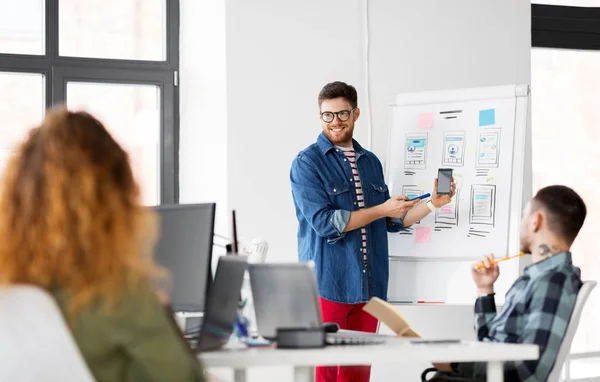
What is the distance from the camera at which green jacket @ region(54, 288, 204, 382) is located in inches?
59.2

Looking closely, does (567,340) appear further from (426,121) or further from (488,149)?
(426,121)

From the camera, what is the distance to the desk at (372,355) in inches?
78.7

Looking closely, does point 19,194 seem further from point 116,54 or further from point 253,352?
point 116,54

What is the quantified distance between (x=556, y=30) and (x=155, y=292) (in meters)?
4.18

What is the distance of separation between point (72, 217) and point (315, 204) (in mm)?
2195

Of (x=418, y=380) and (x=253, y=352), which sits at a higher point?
(x=253, y=352)

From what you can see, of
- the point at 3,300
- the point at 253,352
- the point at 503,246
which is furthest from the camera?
the point at 503,246

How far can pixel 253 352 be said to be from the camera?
2.04 metres

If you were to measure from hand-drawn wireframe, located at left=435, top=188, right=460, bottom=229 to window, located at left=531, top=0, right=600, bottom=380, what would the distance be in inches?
49.0

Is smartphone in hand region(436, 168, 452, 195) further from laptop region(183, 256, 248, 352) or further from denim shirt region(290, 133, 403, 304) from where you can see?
laptop region(183, 256, 248, 352)

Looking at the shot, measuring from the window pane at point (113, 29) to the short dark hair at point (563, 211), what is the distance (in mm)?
2754

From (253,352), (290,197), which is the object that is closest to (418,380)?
(290,197)

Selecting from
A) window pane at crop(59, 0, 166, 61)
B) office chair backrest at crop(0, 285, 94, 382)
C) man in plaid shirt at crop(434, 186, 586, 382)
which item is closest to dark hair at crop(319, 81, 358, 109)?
window pane at crop(59, 0, 166, 61)

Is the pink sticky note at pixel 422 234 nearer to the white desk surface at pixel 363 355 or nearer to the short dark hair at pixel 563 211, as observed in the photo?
the short dark hair at pixel 563 211
